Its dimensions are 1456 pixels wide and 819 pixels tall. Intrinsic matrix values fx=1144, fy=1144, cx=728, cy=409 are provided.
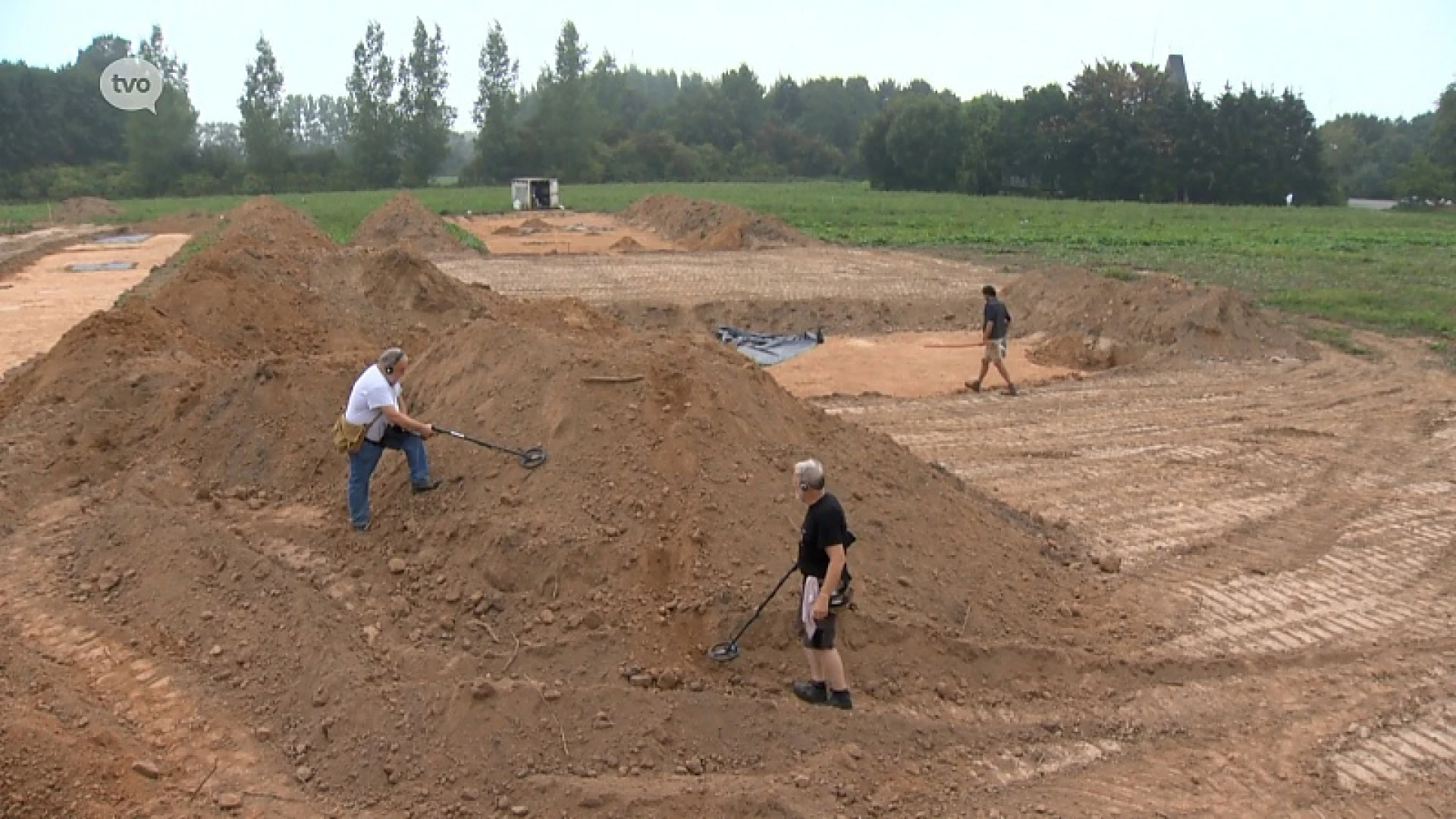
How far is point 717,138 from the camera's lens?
98.7 m

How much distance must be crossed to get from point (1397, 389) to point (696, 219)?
29.4m

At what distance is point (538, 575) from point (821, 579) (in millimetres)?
2050

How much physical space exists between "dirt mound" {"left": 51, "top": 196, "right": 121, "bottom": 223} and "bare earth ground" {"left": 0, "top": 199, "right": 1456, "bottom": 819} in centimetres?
4603

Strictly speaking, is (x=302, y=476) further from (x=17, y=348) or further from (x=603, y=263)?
(x=603, y=263)

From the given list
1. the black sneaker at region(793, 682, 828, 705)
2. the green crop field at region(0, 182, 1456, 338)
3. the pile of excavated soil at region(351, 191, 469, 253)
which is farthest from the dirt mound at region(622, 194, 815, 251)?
the black sneaker at region(793, 682, 828, 705)

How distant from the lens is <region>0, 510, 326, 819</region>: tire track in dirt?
620cm

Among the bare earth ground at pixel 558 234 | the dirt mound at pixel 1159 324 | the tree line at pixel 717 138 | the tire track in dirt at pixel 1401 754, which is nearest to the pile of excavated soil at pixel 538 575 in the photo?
the tire track in dirt at pixel 1401 754

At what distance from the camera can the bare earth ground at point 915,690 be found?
6.16 meters

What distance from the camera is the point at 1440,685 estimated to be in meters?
7.59

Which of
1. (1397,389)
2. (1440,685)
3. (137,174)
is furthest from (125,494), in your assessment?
(137,174)

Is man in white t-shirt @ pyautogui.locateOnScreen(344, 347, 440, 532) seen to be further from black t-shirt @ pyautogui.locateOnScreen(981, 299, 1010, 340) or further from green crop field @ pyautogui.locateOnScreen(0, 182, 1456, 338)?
green crop field @ pyautogui.locateOnScreen(0, 182, 1456, 338)

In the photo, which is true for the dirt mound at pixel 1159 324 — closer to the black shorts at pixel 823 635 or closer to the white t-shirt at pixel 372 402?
the white t-shirt at pixel 372 402

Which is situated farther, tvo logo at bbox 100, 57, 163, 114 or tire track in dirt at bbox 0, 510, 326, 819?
tvo logo at bbox 100, 57, 163, 114

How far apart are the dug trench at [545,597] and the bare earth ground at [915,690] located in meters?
0.03
